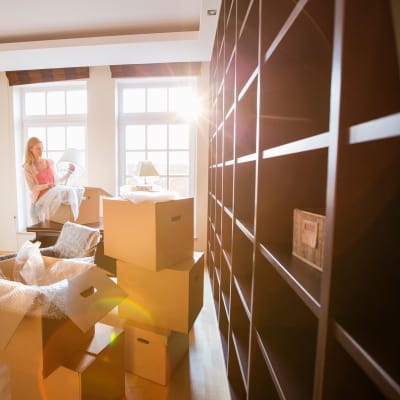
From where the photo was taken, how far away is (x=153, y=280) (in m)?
1.52

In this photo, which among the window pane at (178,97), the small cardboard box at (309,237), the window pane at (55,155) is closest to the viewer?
the small cardboard box at (309,237)

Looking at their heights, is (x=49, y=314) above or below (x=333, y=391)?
below

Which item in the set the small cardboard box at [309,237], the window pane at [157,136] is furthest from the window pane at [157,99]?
the small cardboard box at [309,237]

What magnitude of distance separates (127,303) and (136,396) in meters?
0.48

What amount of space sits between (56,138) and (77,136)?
1.20 feet

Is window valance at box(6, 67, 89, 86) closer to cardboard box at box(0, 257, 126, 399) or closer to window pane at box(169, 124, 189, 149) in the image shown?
window pane at box(169, 124, 189, 149)

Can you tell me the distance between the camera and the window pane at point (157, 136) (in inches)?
149

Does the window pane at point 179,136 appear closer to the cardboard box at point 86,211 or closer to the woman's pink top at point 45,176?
the cardboard box at point 86,211

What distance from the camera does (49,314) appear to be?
1.03 metres

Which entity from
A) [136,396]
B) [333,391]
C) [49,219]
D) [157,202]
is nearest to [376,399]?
[333,391]

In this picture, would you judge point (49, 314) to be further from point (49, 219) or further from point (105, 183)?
point (105, 183)

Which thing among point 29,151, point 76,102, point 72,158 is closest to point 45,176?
point 29,151

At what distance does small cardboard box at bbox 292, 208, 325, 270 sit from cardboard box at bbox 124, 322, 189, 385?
3.26ft

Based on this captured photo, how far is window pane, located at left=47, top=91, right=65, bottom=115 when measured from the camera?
3896 millimetres
